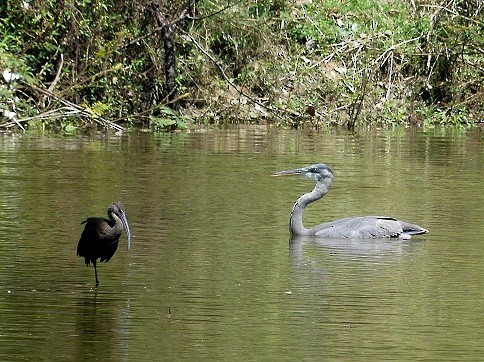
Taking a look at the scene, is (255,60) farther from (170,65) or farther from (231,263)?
(231,263)

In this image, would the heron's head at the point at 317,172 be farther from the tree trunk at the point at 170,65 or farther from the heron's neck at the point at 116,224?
the tree trunk at the point at 170,65

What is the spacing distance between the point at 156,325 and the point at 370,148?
13.5 metres

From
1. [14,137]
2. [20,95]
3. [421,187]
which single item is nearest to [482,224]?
[421,187]

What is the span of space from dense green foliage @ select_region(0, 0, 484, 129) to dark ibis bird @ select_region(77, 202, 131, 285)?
40.0 ft

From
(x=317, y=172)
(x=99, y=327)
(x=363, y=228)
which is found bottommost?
(x=99, y=327)

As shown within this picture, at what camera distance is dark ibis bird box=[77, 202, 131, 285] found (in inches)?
401

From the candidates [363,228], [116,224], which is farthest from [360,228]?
[116,224]

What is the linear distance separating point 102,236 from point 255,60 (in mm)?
18016

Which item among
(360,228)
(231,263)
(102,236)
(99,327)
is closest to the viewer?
(99,327)

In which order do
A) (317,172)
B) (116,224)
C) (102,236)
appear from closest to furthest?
1. (102,236)
2. (116,224)
3. (317,172)

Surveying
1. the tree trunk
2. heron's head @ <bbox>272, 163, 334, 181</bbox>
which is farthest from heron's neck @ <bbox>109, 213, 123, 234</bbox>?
the tree trunk

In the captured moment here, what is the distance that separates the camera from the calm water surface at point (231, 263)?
27.5 ft

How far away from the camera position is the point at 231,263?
36.2 feet

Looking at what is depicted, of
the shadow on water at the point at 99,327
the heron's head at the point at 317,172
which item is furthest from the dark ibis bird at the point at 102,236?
the heron's head at the point at 317,172
